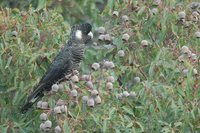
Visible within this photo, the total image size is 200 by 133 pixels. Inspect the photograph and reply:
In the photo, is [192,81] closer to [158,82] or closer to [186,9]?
[158,82]

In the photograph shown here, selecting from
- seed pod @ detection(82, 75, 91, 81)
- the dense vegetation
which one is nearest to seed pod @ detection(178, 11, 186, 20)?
the dense vegetation

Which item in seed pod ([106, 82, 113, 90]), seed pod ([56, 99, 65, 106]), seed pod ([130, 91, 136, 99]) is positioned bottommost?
seed pod ([130, 91, 136, 99])

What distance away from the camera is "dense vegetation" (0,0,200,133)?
3.88 meters

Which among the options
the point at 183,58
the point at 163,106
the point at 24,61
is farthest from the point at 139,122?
the point at 24,61

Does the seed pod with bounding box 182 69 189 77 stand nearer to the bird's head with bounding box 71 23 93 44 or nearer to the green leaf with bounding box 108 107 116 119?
the green leaf with bounding box 108 107 116 119

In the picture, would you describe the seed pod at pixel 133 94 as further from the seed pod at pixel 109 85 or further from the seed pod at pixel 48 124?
the seed pod at pixel 48 124

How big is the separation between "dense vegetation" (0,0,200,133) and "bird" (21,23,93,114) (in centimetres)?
7

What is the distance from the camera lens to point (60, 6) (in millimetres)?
6410

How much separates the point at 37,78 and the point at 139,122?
60cm

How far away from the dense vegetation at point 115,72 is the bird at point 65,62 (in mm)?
69

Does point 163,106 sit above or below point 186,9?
below

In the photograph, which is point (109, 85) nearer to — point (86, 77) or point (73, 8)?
point (86, 77)

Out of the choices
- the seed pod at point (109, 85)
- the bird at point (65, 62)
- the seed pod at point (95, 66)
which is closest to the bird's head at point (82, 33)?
the bird at point (65, 62)

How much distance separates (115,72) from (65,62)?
0.27 meters
